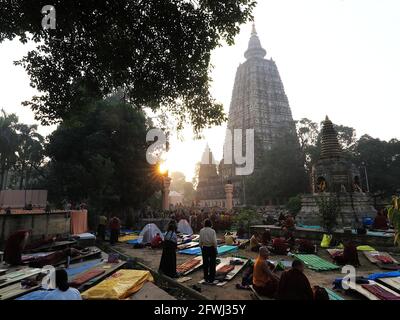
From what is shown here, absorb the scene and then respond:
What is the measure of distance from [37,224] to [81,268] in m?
4.92

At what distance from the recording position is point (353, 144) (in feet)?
143

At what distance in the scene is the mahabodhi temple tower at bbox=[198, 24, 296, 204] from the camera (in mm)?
51875

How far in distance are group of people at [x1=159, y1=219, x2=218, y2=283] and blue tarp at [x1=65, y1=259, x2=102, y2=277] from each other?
2.45m

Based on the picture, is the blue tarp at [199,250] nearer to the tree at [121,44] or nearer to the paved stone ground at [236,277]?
the paved stone ground at [236,277]

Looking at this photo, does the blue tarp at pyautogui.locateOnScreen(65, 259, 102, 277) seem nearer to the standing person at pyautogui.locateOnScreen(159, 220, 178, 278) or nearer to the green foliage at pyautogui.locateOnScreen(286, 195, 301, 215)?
the standing person at pyautogui.locateOnScreen(159, 220, 178, 278)

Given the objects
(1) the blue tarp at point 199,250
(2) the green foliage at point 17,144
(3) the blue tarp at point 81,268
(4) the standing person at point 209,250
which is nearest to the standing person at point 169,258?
(4) the standing person at point 209,250

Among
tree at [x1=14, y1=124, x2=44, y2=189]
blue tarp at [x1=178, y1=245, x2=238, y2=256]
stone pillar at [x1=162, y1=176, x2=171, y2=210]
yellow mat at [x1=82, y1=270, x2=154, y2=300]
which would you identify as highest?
tree at [x1=14, y1=124, x2=44, y2=189]

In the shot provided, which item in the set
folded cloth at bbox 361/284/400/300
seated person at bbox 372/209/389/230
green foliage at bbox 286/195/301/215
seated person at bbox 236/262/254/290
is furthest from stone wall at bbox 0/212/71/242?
green foliage at bbox 286/195/301/215

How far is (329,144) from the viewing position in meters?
20.7

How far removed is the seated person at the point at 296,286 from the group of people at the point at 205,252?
2628 millimetres

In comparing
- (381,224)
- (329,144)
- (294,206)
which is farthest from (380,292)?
(294,206)

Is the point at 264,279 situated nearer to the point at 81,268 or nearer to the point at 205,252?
the point at 205,252

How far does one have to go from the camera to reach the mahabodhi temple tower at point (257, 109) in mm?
51875
